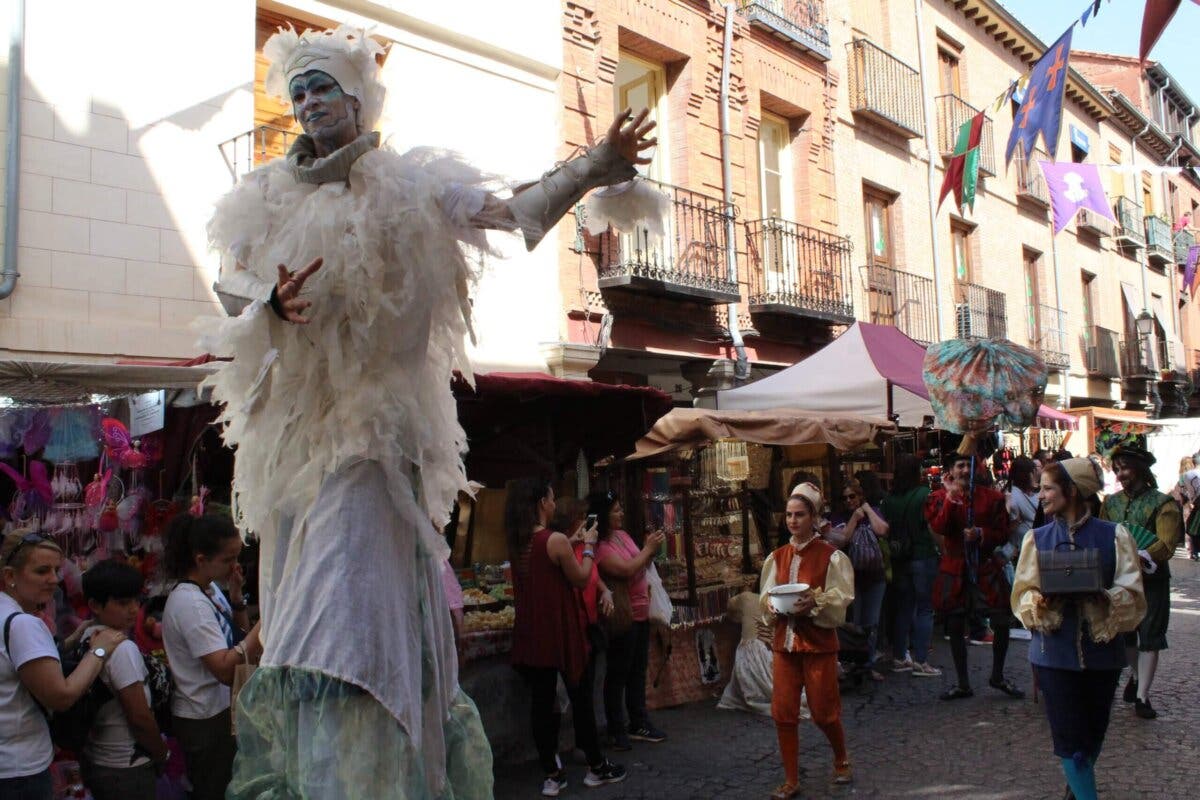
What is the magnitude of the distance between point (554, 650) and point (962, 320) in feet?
49.7

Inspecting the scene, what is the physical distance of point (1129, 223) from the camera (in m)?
27.1

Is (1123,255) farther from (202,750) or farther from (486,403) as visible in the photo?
(202,750)

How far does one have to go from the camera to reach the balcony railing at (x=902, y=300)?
16469 millimetres

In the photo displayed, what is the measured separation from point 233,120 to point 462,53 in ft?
9.17

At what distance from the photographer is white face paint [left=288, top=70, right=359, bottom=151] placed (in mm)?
2400

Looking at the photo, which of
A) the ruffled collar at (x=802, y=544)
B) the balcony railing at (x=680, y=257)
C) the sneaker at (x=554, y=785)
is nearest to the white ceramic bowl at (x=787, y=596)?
the ruffled collar at (x=802, y=544)

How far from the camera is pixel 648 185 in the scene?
2494 mm

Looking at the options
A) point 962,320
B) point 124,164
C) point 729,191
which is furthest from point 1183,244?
point 124,164

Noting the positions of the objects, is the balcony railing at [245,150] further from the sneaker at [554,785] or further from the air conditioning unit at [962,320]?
the air conditioning unit at [962,320]

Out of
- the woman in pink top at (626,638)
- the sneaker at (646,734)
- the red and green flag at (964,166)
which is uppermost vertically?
the red and green flag at (964,166)

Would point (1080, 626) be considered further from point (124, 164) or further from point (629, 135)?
point (124, 164)

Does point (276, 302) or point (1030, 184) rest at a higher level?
point (1030, 184)

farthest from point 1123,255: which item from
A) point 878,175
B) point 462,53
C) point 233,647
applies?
point 233,647

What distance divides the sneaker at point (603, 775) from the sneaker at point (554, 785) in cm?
15
